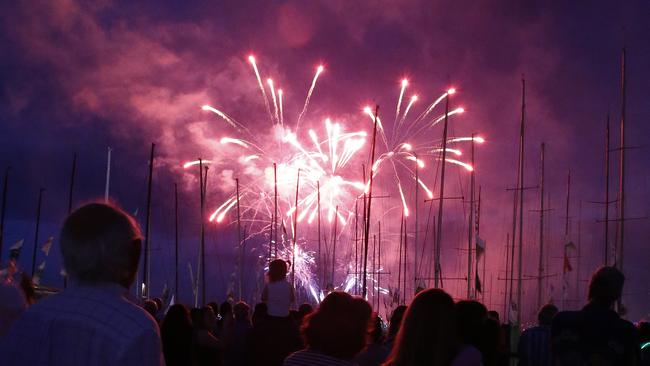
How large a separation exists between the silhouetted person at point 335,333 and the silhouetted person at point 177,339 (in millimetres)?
4748

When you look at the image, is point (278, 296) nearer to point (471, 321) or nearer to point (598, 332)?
point (471, 321)

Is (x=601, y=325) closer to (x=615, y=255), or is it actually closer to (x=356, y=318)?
(x=356, y=318)

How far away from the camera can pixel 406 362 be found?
5.22 meters

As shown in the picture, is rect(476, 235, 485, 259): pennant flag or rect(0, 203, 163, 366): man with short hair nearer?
rect(0, 203, 163, 366): man with short hair

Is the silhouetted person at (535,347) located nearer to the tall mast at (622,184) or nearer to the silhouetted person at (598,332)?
the silhouetted person at (598,332)

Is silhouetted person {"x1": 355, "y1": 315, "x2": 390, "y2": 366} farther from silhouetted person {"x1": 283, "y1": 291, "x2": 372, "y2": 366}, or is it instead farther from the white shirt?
silhouetted person {"x1": 283, "y1": 291, "x2": 372, "y2": 366}

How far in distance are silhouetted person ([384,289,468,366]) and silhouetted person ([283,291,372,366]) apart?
381 mm

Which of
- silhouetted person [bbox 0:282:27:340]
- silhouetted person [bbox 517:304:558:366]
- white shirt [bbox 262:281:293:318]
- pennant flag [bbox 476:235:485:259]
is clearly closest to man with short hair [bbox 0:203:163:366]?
silhouetted person [bbox 0:282:27:340]

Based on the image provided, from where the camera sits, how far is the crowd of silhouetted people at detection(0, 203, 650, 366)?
3.33 meters

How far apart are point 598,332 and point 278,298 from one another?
4870 mm

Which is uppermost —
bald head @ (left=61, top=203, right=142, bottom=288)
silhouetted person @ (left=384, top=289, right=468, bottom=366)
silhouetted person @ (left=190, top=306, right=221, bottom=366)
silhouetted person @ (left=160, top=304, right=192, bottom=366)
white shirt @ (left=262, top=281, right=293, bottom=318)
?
bald head @ (left=61, top=203, right=142, bottom=288)

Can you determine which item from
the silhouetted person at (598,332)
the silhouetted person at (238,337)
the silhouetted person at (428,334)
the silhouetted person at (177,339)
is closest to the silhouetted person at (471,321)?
the silhouetted person at (598,332)

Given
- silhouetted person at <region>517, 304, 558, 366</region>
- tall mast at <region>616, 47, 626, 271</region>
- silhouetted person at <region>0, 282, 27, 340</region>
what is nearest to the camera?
silhouetted person at <region>0, 282, 27, 340</region>

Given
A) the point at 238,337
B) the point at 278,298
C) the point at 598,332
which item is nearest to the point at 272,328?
the point at 278,298
